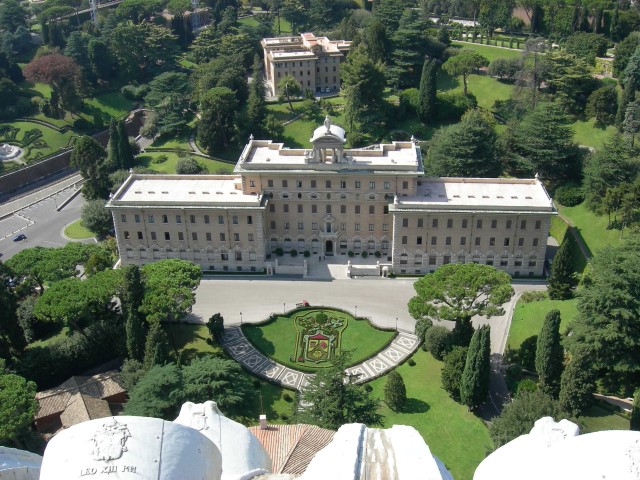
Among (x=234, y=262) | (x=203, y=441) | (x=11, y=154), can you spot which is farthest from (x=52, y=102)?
(x=203, y=441)

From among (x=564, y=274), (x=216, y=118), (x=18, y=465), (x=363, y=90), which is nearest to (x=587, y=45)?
(x=363, y=90)

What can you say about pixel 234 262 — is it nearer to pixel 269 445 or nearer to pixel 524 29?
pixel 269 445

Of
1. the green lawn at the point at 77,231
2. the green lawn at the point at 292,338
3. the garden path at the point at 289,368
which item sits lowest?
the green lawn at the point at 77,231

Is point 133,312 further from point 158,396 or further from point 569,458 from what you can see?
point 569,458

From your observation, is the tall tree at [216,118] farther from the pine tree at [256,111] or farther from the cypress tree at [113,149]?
the cypress tree at [113,149]

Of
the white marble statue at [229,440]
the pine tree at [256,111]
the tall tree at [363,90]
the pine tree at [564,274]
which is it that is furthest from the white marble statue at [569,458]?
the pine tree at [256,111]

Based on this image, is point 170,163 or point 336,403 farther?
point 170,163
